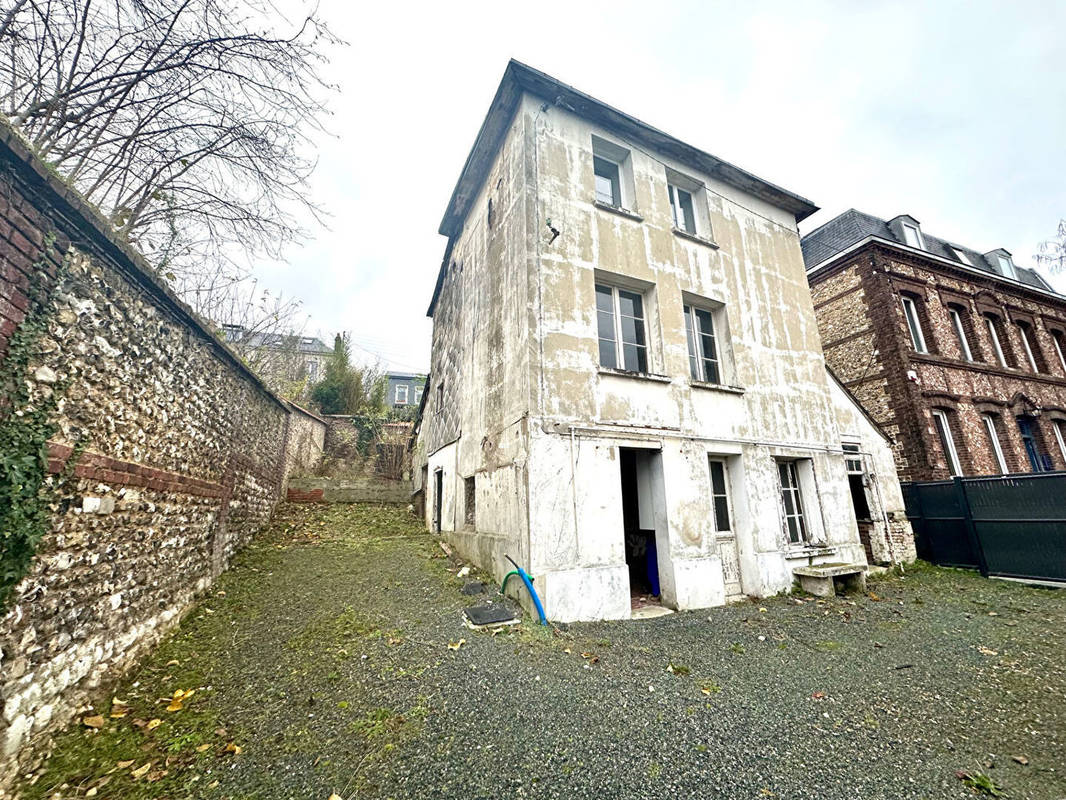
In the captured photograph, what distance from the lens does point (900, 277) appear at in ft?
41.3

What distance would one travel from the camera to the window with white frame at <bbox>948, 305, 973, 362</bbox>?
1327cm

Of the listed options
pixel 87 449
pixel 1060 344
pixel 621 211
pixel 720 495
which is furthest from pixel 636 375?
pixel 1060 344

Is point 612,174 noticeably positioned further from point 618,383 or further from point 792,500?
point 792,500

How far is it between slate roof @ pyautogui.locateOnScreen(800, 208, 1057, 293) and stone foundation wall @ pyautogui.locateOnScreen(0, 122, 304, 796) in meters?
16.8

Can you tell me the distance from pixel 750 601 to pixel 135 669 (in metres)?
7.59

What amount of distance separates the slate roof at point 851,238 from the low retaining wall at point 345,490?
52.6 feet

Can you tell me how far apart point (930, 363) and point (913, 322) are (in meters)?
1.49

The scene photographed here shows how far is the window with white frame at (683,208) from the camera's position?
8492mm

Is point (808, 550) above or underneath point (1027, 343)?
underneath

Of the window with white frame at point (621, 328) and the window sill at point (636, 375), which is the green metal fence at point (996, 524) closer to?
the window sill at point (636, 375)

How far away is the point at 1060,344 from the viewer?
52.7ft

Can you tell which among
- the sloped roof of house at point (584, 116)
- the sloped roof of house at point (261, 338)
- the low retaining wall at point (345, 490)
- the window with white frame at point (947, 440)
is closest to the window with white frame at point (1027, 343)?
the window with white frame at point (947, 440)

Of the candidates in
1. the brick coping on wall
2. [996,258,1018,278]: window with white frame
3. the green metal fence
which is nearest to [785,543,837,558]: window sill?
the green metal fence

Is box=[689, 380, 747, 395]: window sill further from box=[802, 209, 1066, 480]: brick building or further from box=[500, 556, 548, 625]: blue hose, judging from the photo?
box=[802, 209, 1066, 480]: brick building
